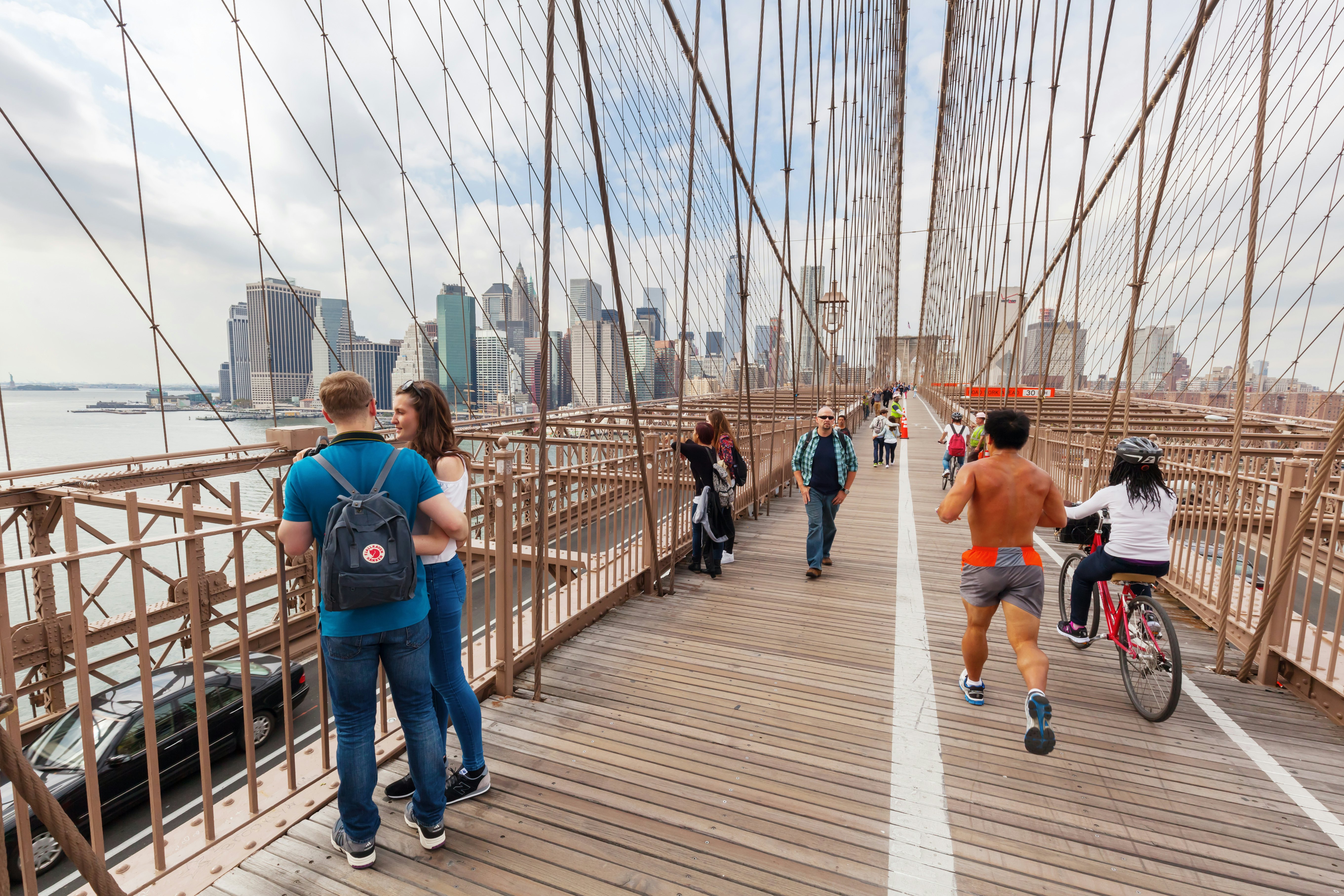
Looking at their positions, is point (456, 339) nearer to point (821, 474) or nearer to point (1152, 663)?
point (821, 474)

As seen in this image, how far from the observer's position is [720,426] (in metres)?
5.41

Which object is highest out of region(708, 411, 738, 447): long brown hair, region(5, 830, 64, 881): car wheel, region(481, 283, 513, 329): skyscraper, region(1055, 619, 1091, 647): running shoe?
region(481, 283, 513, 329): skyscraper

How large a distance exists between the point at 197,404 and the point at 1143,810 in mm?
15501

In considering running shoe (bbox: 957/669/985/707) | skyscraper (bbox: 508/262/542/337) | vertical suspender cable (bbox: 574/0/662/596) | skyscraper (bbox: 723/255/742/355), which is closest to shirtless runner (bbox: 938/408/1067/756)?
running shoe (bbox: 957/669/985/707)

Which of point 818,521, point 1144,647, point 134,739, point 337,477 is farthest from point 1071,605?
point 134,739

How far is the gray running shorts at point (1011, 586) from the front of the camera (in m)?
2.92

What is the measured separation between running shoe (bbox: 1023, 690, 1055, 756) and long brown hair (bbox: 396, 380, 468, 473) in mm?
2523

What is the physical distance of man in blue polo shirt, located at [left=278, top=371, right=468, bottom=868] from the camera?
1868mm

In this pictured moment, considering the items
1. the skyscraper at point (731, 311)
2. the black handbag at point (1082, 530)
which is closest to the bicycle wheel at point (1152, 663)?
the black handbag at point (1082, 530)

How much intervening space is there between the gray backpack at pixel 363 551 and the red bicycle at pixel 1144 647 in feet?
10.4

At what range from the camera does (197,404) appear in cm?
1283

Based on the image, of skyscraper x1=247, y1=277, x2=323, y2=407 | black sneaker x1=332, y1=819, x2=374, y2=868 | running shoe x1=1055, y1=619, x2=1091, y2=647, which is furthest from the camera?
skyscraper x1=247, y1=277, x2=323, y2=407

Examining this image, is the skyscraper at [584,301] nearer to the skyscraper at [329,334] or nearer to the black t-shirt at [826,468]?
the skyscraper at [329,334]

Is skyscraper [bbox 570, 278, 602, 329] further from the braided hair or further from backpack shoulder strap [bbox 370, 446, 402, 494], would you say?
backpack shoulder strap [bbox 370, 446, 402, 494]
